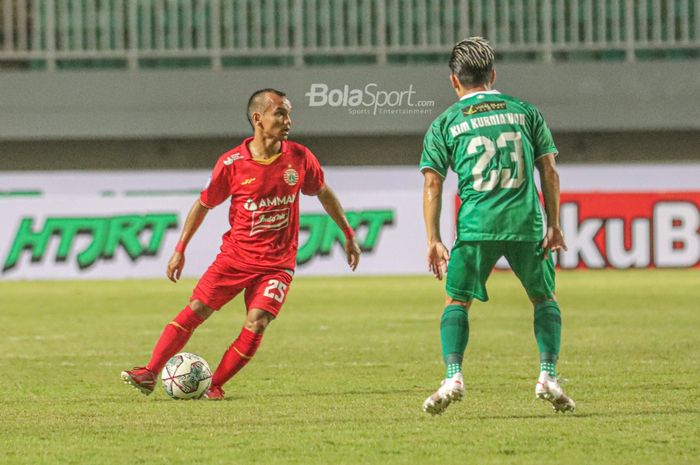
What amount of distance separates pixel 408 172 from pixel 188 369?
1675 cm

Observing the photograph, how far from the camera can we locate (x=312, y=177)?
7754mm

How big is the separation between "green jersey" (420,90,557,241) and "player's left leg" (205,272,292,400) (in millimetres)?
1506

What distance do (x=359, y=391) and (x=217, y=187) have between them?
4.72 ft

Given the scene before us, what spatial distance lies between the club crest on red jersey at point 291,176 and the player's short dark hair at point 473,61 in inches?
58.3

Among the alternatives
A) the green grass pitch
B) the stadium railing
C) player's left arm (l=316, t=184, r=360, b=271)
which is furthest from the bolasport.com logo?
player's left arm (l=316, t=184, r=360, b=271)

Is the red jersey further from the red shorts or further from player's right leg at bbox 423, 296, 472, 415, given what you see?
player's right leg at bbox 423, 296, 472, 415

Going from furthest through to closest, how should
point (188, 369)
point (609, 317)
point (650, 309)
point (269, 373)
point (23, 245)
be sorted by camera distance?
point (23, 245), point (650, 309), point (609, 317), point (269, 373), point (188, 369)

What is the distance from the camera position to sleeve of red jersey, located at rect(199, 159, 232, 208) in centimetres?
762

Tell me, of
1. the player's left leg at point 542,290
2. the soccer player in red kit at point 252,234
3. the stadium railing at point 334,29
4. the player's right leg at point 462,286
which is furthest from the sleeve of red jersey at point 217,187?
the stadium railing at point 334,29

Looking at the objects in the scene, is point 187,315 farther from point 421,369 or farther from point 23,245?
point 23,245

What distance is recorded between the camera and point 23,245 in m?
21.9

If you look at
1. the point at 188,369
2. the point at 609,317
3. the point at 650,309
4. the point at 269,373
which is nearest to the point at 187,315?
the point at 188,369

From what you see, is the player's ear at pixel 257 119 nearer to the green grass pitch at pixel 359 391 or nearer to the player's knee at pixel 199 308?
the player's knee at pixel 199 308

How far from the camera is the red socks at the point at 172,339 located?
7590 millimetres
